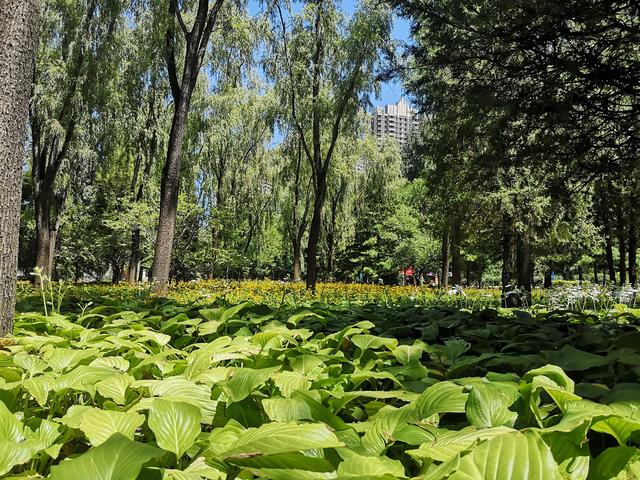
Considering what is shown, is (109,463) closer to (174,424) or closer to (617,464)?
(174,424)

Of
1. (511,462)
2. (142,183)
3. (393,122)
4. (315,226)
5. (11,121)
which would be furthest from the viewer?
(393,122)

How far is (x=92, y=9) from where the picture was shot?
1150 centimetres

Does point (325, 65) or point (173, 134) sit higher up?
point (325, 65)

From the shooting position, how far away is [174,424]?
912 mm

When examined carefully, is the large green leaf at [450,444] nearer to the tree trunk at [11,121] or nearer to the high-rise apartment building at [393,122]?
the tree trunk at [11,121]

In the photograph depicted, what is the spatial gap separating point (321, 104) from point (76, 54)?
19.7 ft

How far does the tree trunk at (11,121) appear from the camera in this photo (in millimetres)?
2338

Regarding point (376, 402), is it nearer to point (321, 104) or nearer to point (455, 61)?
point (455, 61)

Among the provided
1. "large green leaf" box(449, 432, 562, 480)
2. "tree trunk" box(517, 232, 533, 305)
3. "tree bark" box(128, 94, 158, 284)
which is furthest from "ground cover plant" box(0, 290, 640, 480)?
"tree bark" box(128, 94, 158, 284)

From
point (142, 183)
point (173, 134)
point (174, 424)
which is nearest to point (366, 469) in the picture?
point (174, 424)

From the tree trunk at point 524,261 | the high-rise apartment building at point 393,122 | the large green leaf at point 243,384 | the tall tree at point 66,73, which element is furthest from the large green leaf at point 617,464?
the high-rise apartment building at point 393,122

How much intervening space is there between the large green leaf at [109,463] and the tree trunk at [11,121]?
191cm

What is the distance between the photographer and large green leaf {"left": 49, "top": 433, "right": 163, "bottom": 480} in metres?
0.69

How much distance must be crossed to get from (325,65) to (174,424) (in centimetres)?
1314
